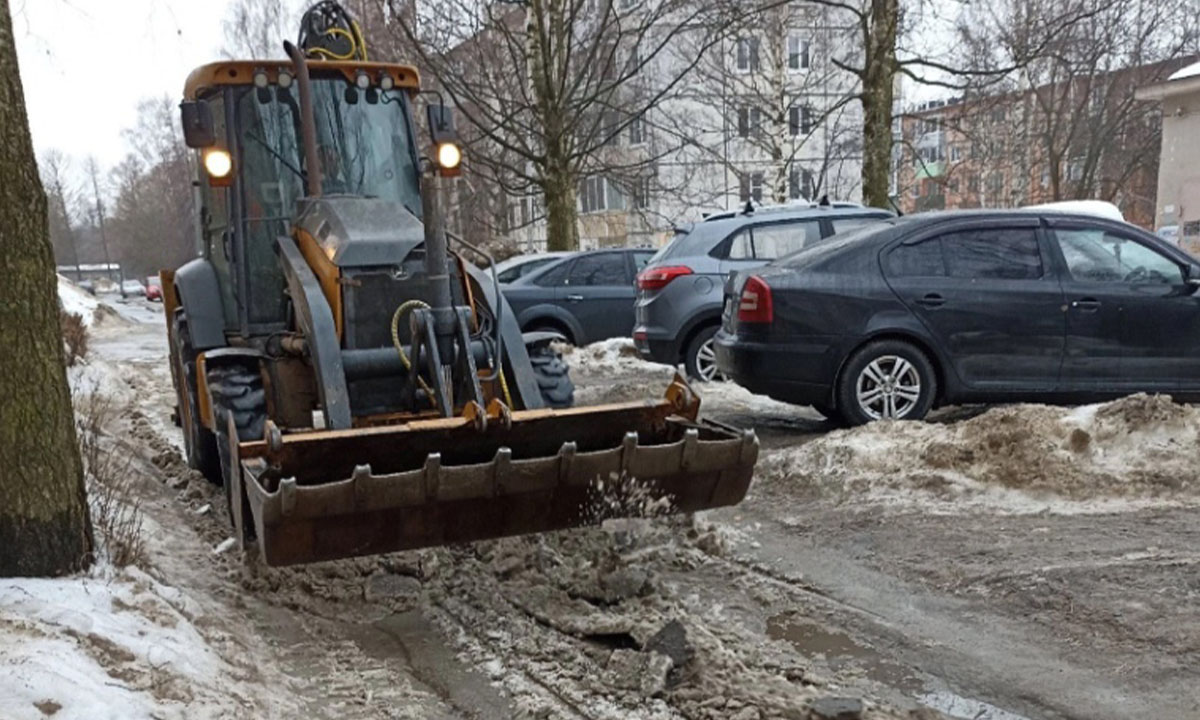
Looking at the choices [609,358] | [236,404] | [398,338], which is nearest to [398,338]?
[398,338]

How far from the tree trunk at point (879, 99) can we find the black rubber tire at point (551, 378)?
1087 centimetres

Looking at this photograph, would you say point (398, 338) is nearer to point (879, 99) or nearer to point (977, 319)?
point (977, 319)

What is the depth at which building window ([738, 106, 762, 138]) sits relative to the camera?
100 feet

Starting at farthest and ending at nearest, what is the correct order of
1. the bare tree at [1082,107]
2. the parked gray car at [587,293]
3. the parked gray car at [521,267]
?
the bare tree at [1082,107] < the parked gray car at [521,267] < the parked gray car at [587,293]

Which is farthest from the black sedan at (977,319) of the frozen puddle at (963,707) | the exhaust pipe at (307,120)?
the frozen puddle at (963,707)

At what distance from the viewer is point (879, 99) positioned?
16.0 metres

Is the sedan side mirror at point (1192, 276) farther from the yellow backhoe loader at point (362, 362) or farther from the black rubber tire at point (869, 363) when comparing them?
the yellow backhoe loader at point (362, 362)

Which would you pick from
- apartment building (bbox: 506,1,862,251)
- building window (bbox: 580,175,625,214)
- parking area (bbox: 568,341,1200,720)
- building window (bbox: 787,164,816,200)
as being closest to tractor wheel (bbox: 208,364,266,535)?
parking area (bbox: 568,341,1200,720)

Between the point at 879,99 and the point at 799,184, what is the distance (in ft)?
75.2

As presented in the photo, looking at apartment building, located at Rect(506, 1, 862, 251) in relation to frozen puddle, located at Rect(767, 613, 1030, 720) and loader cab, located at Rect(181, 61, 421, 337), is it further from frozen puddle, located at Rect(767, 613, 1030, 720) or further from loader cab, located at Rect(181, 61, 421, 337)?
frozen puddle, located at Rect(767, 613, 1030, 720)

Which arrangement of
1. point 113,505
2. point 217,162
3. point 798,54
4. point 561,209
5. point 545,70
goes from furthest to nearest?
point 798,54, point 561,209, point 545,70, point 217,162, point 113,505

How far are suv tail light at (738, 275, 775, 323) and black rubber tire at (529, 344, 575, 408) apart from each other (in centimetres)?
217

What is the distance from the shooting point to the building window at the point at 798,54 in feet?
110

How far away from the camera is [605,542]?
536 centimetres
